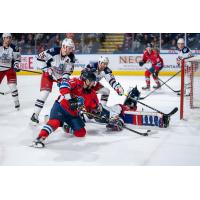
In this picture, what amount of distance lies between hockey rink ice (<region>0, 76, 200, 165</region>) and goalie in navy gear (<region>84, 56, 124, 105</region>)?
0.48ft

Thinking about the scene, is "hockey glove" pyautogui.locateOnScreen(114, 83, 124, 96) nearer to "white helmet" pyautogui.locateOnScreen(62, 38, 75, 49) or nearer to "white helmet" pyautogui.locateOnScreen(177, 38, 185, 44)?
"white helmet" pyautogui.locateOnScreen(62, 38, 75, 49)

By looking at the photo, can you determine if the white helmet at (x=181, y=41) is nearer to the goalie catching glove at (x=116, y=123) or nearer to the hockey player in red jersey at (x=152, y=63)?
the hockey player in red jersey at (x=152, y=63)

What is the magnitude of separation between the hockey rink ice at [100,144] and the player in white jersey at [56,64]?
9 cm

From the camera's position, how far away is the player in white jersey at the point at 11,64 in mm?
3254

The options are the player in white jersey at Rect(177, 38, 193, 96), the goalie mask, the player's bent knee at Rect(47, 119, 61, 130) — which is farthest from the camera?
the player in white jersey at Rect(177, 38, 193, 96)

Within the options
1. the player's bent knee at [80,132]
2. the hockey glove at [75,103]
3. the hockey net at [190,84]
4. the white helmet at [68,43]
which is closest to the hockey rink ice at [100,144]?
the player's bent knee at [80,132]

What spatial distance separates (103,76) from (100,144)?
23.6 inches

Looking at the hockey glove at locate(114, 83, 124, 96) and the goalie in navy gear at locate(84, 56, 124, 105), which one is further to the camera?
the hockey glove at locate(114, 83, 124, 96)

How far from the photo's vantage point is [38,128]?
291 cm

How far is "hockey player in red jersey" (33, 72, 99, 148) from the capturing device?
8.24ft

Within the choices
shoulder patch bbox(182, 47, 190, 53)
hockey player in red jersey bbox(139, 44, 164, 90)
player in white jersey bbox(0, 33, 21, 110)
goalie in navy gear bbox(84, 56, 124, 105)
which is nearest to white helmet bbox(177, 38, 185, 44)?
shoulder patch bbox(182, 47, 190, 53)

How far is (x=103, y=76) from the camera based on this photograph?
9.86ft
